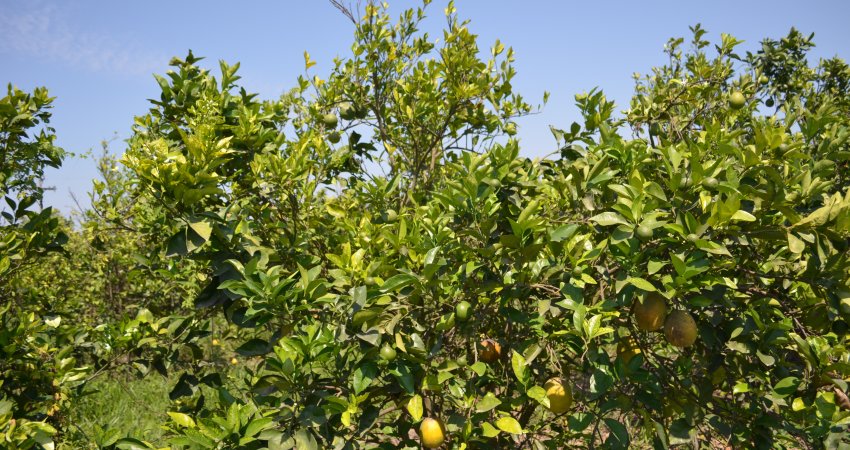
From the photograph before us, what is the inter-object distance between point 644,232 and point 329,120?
180 centimetres

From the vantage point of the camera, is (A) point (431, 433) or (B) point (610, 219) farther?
(A) point (431, 433)

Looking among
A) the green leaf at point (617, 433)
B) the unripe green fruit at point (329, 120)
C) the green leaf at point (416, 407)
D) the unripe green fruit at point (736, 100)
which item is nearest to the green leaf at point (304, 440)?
the green leaf at point (416, 407)

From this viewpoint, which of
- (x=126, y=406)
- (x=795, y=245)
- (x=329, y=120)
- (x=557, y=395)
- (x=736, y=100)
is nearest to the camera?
(x=795, y=245)

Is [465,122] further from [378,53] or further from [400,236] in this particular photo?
[400,236]

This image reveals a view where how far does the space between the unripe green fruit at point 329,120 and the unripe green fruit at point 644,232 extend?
1.78 m

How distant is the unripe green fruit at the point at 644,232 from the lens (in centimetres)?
148

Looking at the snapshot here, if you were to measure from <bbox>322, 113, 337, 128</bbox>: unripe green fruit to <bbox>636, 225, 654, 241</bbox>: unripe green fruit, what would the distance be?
178 cm

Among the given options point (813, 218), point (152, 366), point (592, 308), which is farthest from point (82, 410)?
point (813, 218)

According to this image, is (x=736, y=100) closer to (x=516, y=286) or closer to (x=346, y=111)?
(x=516, y=286)


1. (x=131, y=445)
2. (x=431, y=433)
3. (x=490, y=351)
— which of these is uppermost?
(x=490, y=351)

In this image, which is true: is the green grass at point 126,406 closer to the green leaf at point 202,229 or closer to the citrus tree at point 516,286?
the citrus tree at point 516,286

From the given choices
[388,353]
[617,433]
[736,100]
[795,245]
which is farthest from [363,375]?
[736,100]

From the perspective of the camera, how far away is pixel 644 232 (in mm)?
1483

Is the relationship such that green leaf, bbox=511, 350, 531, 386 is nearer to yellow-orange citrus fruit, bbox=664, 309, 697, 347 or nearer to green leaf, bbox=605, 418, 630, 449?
green leaf, bbox=605, 418, 630, 449
